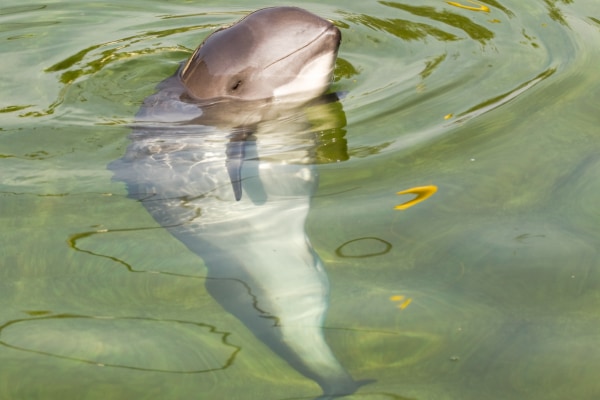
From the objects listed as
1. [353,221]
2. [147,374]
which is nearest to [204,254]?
[353,221]

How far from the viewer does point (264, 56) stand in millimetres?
6840

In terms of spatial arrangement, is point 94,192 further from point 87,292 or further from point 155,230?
point 87,292

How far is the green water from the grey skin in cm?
10

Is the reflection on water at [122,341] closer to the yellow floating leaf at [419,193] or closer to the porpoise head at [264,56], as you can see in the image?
the yellow floating leaf at [419,193]

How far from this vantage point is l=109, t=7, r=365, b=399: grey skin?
4.53 m

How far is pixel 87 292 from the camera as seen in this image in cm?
460

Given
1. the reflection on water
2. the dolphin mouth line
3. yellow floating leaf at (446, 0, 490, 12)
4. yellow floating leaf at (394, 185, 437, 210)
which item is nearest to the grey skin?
the dolphin mouth line

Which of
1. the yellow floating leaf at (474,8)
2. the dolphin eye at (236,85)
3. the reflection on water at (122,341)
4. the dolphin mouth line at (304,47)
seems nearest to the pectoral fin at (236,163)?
the dolphin eye at (236,85)

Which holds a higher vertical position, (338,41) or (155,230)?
(338,41)

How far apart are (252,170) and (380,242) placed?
1.29 meters

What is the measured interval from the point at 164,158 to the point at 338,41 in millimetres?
1566

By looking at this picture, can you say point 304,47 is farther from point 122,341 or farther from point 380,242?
point 122,341

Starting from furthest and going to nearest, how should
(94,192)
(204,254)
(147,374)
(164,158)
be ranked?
(164,158), (94,192), (204,254), (147,374)

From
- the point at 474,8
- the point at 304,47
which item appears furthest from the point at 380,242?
the point at 474,8
